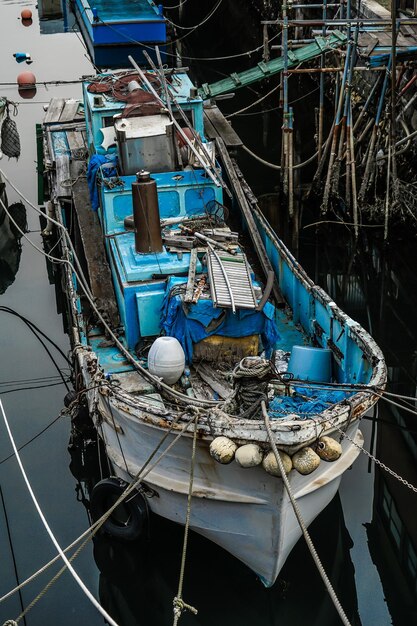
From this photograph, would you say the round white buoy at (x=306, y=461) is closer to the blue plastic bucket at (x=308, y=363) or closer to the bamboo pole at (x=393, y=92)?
the blue plastic bucket at (x=308, y=363)

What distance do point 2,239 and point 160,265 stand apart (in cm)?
1033

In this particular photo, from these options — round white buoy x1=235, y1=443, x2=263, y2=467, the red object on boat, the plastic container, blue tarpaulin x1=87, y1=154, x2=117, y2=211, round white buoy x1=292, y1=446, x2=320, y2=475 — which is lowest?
round white buoy x1=292, y1=446, x2=320, y2=475

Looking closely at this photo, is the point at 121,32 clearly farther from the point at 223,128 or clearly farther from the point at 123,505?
the point at 123,505

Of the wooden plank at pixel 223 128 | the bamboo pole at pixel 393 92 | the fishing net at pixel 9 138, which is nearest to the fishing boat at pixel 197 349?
the wooden plank at pixel 223 128

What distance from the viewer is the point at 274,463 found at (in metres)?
9.84

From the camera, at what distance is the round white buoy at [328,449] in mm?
10102

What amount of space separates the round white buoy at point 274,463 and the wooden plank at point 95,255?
16.3ft

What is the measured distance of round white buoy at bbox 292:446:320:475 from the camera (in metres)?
9.95

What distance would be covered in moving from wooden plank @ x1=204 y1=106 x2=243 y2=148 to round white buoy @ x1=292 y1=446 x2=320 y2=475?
37.8 ft

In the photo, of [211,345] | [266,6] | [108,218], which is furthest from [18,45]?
[211,345]

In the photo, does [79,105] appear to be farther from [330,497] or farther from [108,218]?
[330,497]

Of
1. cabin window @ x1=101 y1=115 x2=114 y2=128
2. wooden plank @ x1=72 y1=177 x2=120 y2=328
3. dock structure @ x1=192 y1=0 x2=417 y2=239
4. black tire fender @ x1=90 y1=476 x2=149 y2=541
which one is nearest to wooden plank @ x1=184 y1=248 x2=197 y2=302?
wooden plank @ x1=72 y1=177 x2=120 y2=328

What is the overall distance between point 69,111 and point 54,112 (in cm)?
39

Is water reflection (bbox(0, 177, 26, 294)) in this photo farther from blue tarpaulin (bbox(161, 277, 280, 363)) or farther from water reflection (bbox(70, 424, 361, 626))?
water reflection (bbox(70, 424, 361, 626))
